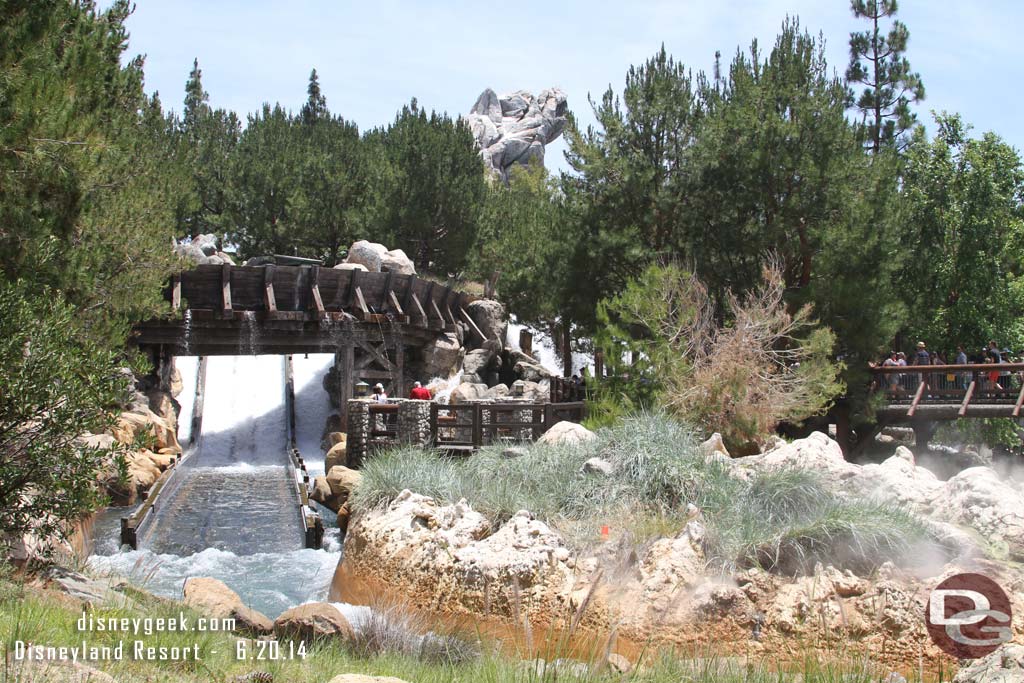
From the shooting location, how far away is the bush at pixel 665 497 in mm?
8398

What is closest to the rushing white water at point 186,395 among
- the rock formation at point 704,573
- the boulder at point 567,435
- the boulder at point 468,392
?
the boulder at point 468,392

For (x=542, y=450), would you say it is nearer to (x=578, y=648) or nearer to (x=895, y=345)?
(x=578, y=648)

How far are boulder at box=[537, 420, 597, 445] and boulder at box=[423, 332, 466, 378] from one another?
1425cm

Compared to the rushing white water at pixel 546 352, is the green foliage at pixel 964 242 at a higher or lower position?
higher

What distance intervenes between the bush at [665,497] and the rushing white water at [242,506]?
1.98 meters

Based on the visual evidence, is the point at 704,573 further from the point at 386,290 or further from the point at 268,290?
the point at 386,290

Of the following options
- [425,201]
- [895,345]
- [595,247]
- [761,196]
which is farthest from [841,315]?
[425,201]

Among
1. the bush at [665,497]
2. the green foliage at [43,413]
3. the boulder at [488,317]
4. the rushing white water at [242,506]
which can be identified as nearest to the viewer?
the green foliage at [43,413]

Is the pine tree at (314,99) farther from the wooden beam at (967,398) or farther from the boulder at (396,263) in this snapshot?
the wooden beam at (967,398)

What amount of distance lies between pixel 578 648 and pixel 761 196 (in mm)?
16746

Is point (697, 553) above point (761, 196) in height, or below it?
below

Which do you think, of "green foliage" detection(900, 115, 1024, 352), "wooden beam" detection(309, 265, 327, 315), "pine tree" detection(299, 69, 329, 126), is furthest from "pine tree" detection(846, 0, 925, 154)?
"pine tree" detection(299, 69, 329, 126)

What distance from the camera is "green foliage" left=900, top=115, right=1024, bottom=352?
2419 centimetres

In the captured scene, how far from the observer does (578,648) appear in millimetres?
5668
